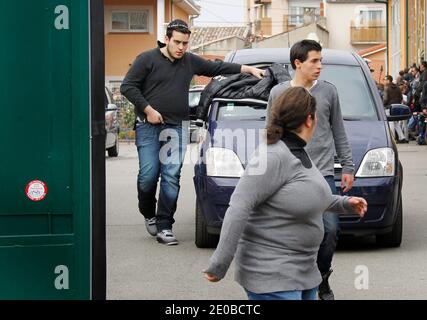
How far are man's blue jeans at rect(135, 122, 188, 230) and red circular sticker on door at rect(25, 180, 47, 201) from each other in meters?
4.91

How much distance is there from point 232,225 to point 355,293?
11.8 feet

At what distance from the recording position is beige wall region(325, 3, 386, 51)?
8794 cm

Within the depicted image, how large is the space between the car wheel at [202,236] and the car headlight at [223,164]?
0.44 metres

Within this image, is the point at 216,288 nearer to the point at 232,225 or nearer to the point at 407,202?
the point at 232,225

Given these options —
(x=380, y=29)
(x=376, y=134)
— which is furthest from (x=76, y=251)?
(x=380, y=29)

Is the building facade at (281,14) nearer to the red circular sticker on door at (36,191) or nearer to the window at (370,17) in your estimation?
the window at (370,17)

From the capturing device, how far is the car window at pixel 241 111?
9.99 meters

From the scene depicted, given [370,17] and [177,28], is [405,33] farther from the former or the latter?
[370,17]

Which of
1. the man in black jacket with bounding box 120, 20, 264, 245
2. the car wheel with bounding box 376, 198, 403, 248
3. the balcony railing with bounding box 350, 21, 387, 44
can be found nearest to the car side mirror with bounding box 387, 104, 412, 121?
the car wheel with bounding box 376, 198, 403, 248

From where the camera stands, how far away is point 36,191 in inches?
200

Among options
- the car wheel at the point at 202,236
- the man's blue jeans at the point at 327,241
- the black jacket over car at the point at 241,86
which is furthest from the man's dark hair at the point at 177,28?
the man's blue jeans at the point at 327,241

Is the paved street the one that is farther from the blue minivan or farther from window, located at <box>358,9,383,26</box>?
window, located at <box>358,9,383,26</box>

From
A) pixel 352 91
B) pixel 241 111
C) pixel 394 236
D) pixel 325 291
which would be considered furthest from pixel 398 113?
pixel 325 291

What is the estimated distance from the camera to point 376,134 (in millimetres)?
9820
